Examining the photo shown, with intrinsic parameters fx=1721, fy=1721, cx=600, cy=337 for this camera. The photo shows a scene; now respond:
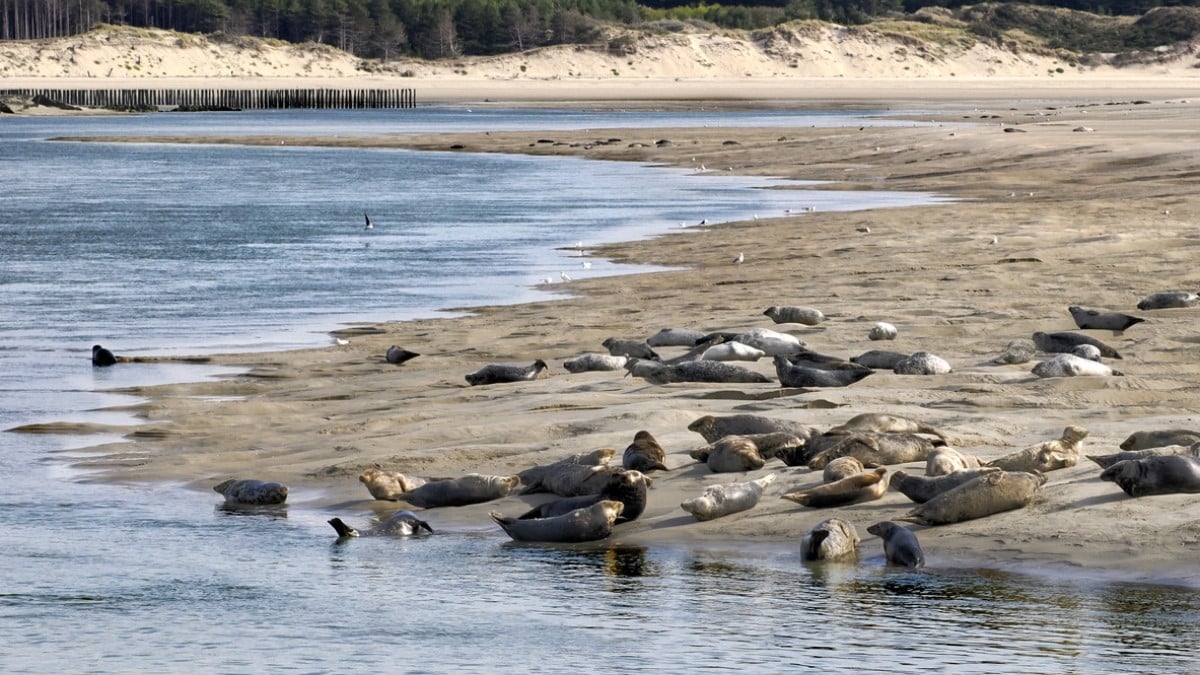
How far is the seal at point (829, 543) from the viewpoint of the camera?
7.52 m

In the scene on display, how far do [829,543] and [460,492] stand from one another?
7.09ft

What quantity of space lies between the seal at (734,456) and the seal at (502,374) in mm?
3190

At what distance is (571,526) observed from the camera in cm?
807

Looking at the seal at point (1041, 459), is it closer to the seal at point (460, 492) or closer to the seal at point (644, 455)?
the seal at point (644, 455)

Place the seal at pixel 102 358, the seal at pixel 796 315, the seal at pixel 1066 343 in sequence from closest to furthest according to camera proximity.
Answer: the seal at pixel 1066 343 → the seal at pixel 102 358 → the seal at pixel 796 315

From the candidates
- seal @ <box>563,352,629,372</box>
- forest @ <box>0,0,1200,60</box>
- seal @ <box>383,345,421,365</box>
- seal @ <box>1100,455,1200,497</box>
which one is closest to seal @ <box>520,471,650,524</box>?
seal @ <box>1100,455,1200,497</box>

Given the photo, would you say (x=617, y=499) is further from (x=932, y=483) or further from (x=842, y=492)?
(x=932, y=483)

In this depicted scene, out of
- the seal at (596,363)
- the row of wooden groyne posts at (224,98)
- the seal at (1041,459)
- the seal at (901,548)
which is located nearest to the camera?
the seal at (901,548)

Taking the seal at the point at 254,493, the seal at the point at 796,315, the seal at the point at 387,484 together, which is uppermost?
the seal at the point at 796,315

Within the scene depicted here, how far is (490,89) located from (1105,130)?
8410cm

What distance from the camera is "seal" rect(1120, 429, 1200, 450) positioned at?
8.59 meters

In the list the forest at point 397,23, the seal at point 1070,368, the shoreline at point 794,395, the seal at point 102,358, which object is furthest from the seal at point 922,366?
the forest at point 397,23

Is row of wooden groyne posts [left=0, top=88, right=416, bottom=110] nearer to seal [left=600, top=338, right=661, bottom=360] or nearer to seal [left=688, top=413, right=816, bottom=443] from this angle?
seal [left=600, top=338, right=661, bottom=360]

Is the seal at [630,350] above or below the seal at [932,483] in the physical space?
below
